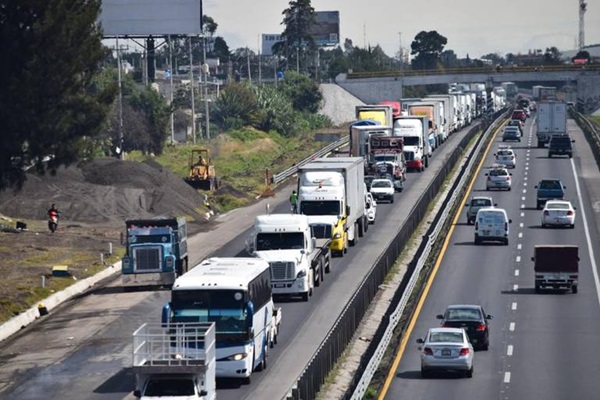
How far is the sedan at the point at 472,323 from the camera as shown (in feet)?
153

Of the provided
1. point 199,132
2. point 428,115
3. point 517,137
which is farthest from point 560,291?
point 199,132

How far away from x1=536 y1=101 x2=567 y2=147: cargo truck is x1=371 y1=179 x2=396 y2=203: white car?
133ft

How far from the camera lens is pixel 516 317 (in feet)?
178

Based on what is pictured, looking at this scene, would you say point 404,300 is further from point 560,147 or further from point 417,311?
point 560,147

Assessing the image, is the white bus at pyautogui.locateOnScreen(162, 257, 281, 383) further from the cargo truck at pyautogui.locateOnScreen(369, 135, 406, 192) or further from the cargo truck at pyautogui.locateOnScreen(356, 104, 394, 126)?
the cargo truck at pyautogui.locateOnScreen(356, 104, 394, 126)

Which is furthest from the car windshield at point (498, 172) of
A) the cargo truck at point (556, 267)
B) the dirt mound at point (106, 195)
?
the cargo truck at point (556, 267)

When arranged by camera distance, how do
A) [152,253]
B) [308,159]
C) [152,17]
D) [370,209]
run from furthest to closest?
[152,17]
[308,159]
[370,209]
[152,253]

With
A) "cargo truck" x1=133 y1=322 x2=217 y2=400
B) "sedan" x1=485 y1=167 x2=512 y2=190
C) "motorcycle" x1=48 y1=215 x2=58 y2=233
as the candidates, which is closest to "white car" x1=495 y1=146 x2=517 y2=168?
"sedan" x1=485 y1=167 x2=512 y2=190

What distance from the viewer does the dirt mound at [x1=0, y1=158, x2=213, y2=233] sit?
84.8 metres

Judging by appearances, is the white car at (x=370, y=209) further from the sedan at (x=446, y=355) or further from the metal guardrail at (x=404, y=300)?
the sedan at (x=446, y=355)

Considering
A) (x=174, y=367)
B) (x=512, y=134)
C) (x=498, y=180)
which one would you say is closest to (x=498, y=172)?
(x=498, y=180)

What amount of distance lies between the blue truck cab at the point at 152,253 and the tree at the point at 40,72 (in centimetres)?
807

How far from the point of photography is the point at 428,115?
129750 mm

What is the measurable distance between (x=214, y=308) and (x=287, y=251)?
16.3 m
